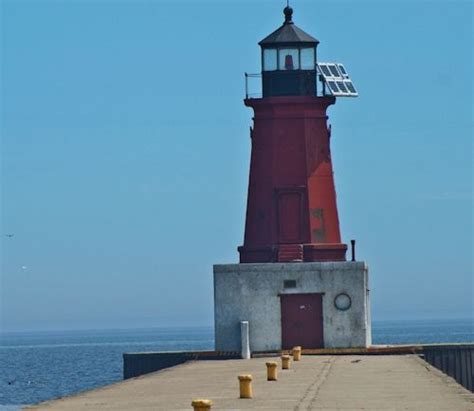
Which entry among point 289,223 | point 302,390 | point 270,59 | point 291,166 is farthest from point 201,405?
point 270,59

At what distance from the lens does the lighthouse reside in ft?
145

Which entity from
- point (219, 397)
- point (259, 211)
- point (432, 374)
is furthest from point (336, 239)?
point (219, 397)

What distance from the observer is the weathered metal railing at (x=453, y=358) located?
148ft

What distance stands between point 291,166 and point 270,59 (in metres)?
3.17

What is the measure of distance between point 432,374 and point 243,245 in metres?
11.8

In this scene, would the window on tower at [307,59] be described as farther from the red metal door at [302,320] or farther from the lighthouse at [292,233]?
the red metal door at [302,320]

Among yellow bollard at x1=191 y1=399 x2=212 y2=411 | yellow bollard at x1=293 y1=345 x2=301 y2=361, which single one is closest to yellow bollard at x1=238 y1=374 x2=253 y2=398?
yellow bollard at x1=191 y1=399 x2=212 y2=411

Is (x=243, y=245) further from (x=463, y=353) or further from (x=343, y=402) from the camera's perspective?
(x=343, y=402)

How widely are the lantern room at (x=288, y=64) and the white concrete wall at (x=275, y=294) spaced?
529cm

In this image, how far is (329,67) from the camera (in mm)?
46938

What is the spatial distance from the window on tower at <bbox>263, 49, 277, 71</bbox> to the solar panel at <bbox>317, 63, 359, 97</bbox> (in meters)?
1.28

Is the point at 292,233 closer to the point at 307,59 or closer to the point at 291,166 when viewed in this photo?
the point at 291,166

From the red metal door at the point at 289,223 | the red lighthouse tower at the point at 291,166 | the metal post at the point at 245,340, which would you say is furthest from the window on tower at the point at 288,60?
the metal post at the point at 245,340

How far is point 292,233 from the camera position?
45.3 metres
